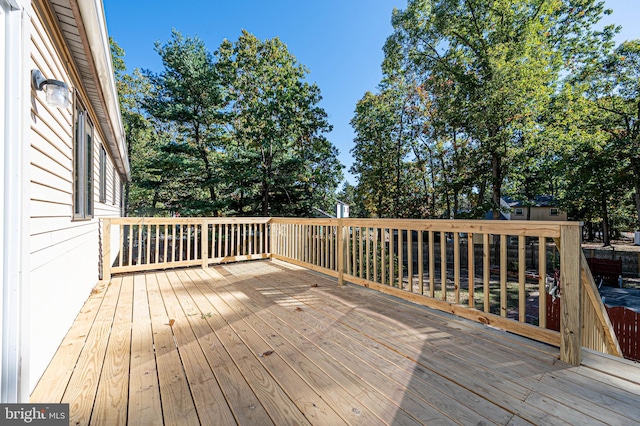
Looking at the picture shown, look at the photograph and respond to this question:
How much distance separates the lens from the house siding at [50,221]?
161 centimetres

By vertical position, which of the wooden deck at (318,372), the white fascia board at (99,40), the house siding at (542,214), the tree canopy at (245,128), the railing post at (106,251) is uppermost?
the tree canopy at (245,128)

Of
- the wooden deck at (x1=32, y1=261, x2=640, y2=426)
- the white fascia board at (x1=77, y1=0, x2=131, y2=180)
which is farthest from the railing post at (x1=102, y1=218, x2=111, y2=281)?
the white fascia board at (x1=77, y1=0, x2=131, y2=180)

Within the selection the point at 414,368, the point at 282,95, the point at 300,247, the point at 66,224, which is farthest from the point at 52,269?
the point at 282,95

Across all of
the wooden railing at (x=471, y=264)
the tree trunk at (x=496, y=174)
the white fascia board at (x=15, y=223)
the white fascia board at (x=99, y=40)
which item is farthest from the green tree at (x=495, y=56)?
the white fascia board at (x=15, y=223)

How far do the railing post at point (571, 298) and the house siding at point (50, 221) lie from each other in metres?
3.15

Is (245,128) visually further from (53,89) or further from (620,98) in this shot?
(620,98)

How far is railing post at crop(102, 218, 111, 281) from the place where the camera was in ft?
13.2

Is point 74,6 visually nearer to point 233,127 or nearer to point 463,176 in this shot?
point 233,127

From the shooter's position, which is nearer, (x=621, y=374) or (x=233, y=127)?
(x=621, y=374)

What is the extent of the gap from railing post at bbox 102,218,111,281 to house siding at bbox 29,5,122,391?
1349mm

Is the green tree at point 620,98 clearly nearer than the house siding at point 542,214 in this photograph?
Yes

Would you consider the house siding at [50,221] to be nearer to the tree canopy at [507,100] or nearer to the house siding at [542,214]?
the tree canopy at [507,100]

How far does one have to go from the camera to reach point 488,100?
8.58 m

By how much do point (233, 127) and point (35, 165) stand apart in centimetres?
1093
